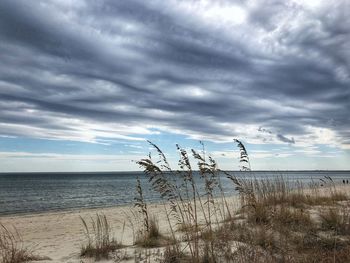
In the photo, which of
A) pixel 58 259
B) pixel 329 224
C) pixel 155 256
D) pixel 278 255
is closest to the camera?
pixel 278 255

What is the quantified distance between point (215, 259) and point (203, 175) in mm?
1395

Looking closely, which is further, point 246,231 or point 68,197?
point 68,197

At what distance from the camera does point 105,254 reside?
6711 millimetres

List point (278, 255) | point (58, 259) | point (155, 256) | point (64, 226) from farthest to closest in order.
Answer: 1. point (64, 226)
2. point (58, 259)
3. point (155, 256)
4. point (278, 255)

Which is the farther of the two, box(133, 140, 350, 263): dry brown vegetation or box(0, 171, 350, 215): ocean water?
box(0, 171, 350, 215): ocean water

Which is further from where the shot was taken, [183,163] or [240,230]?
[240,230]

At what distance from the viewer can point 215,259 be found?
554 cm

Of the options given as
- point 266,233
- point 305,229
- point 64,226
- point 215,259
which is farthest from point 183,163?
point 64,226

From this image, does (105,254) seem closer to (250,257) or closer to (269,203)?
(250,257)

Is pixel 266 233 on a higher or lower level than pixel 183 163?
lower

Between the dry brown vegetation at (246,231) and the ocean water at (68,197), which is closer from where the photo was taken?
the dry brown vegetation at (246,231)

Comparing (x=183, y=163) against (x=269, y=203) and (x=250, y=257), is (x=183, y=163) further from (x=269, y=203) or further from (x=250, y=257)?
(x=269, y=203)

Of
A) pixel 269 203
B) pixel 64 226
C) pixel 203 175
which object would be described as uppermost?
pixel 203 175

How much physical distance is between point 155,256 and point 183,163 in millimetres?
2219
